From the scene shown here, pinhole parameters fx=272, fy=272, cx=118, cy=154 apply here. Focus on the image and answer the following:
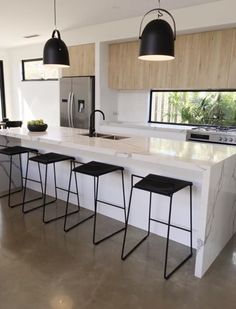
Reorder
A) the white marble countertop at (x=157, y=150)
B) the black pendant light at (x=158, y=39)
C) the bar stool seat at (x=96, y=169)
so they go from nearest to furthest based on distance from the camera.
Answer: the white marble countertop at (x=157, y=150) < the black pendant light at (x=158, y=39) < the bar stool seat at (x=96, y=169)

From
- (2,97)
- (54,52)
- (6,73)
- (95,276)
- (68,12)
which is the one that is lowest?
(95,276)

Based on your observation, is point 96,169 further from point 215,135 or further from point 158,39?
point 215,135

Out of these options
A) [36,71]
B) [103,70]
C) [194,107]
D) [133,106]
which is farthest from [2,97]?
[194,107]

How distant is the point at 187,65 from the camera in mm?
4254

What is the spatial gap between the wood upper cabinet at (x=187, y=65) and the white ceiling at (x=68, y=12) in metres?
0.53

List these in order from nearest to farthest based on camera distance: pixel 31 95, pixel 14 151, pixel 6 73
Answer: pixel 14 151 < pixel 31 95 < pixel 6 73

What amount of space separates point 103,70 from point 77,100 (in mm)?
792

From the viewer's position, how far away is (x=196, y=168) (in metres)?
2.05

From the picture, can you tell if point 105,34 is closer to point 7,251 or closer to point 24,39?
point 24,39

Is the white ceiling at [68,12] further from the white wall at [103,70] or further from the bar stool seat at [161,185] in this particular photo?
the bar stool seat at [161,185]

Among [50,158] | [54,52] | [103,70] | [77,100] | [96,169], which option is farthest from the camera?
[77,100]

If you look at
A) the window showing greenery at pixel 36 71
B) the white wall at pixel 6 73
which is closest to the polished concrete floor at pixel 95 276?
the window showing greenery at pixel 36 71

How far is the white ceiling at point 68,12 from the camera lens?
3.76 metres

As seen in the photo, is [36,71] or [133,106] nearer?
[133,106]
